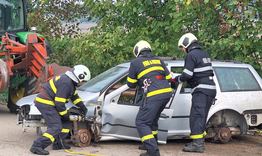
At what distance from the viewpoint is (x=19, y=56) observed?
11711mm

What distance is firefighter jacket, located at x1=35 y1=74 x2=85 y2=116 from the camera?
26.0ft

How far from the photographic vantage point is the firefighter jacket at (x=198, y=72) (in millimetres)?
8320

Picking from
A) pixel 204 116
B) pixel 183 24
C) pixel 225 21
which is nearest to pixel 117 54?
pixel 183 24

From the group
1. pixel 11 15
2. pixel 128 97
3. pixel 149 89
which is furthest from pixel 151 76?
pixel 11 15

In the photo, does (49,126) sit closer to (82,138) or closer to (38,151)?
(38,151)

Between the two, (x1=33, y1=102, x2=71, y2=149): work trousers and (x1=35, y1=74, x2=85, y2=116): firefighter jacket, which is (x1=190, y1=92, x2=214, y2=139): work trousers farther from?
(x1=33, y1=102, x2=71, y2=149): work trousers

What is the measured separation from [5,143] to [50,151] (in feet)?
3.15

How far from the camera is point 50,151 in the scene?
8219 mm

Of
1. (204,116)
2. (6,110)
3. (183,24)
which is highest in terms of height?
(183,24)

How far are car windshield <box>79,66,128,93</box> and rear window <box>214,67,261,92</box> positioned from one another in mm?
1691

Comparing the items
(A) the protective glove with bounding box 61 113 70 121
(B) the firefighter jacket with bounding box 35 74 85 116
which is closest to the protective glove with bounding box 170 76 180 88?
(B) the firefighter jacket with bounding box 35 74 85 116

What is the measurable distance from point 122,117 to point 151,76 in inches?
37.9

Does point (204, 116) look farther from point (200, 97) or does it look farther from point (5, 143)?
point (5, 143)

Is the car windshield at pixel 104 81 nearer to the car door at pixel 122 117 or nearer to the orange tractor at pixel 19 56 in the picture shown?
the car door at pixel 122 117
